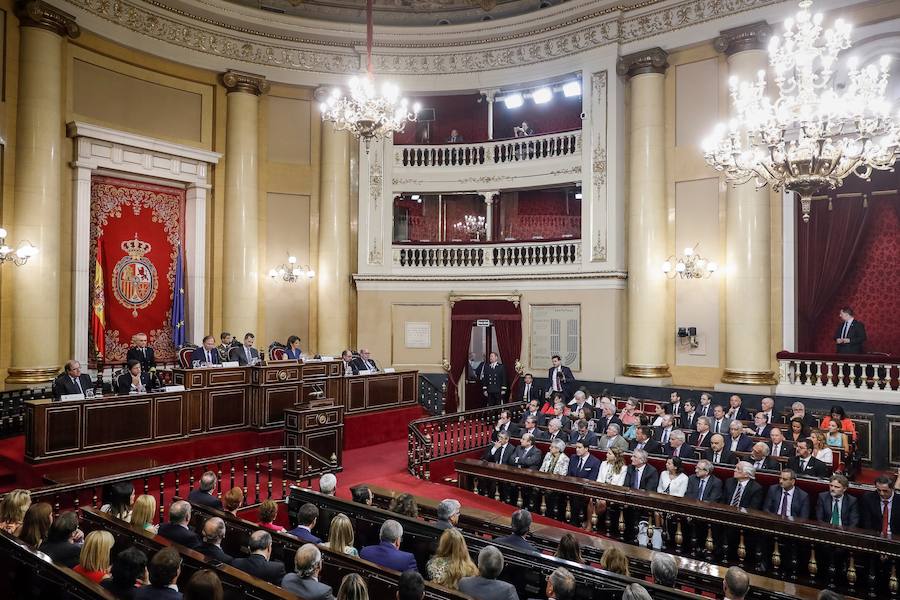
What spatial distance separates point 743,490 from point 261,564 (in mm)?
4323

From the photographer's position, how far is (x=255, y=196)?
12.7 m

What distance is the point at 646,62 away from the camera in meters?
11.4

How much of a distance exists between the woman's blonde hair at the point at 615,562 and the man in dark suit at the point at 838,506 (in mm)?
2469

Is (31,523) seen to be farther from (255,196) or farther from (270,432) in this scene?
(255,196)

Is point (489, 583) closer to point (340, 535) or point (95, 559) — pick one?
point (340, 535)

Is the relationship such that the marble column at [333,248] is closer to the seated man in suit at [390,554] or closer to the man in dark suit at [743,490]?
the man in dark suit at [743,490]

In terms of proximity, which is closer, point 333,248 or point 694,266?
point 694,266

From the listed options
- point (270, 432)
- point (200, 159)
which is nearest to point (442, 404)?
point (270, 432)

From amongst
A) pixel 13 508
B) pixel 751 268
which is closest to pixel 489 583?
pixel 13 508

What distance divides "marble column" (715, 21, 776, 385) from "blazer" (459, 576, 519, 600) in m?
8.09

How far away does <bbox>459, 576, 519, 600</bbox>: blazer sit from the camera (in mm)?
3510

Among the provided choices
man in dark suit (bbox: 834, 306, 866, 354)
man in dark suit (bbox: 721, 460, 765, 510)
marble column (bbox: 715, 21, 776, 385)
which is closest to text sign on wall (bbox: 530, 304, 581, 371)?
marble column (bbox: 715, 21, 776, 385)

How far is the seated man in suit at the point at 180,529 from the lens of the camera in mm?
4281

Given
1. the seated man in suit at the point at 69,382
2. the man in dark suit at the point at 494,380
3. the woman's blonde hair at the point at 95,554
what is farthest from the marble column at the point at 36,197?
the woman's blonde hair at the point at 95,554
